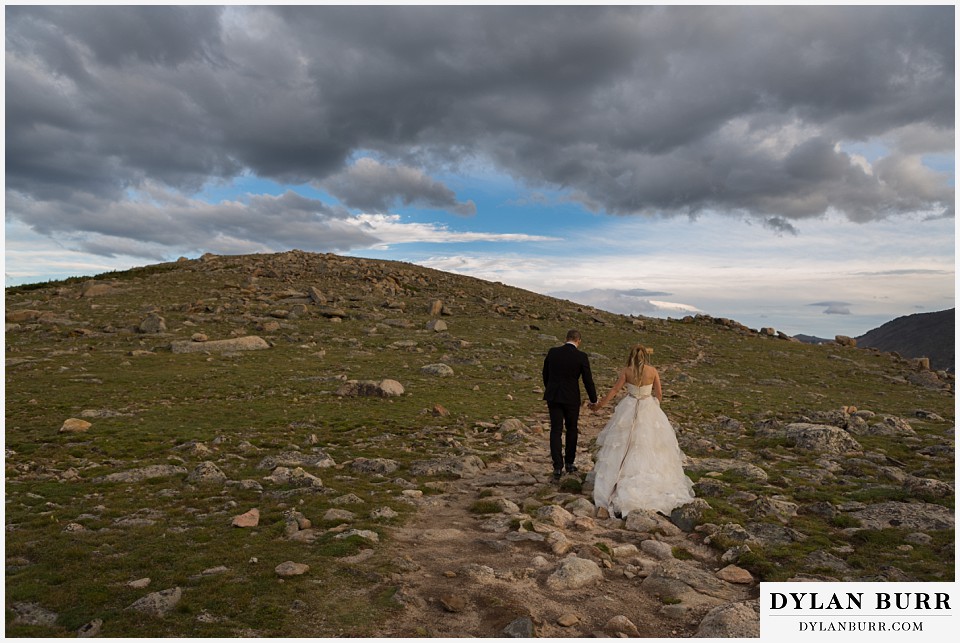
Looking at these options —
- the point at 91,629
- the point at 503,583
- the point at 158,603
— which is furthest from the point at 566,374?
the point at 91,629

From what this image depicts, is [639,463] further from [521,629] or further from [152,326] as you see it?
[152,326]

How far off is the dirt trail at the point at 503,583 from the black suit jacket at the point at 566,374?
116 inches

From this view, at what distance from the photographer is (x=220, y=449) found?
16.0 metres

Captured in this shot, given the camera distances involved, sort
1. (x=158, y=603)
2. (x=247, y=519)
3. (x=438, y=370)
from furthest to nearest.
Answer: (x=438, y=370) < (x=247, y=519) < (x=158, y=603)

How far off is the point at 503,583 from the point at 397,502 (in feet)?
14.6

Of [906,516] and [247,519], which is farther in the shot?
[906,516]

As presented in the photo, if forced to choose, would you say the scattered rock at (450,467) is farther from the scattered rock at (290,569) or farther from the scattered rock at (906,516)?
the scattered rock at (906,516)

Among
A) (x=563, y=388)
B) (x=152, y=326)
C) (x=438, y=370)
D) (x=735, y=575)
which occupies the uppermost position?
(x=152, y=326)

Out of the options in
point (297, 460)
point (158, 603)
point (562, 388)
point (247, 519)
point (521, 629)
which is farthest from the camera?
point (297, 460)

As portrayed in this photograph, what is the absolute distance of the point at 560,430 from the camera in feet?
47.2

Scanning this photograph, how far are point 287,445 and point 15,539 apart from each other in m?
7.77

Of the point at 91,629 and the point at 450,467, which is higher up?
the point at 91,629

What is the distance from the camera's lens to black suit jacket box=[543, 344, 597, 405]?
14227 millimetres

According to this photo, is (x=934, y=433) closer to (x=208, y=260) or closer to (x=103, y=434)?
(x=103, y=434)
